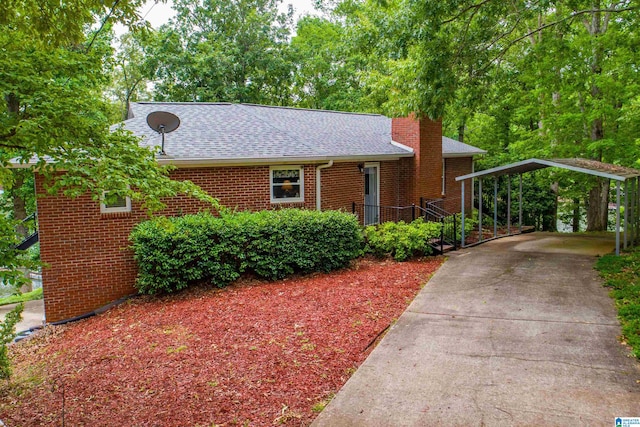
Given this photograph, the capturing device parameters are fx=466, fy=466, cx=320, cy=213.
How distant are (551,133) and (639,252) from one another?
6927 millimetres

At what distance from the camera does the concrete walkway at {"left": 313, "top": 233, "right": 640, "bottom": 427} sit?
4562 mm

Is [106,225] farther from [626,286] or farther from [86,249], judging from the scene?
[626,286]

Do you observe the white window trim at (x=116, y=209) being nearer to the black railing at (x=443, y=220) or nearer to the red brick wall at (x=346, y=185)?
the red brick wall at (x=346, y=185)

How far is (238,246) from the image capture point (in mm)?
9891

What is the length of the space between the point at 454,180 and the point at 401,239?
7.27 meters

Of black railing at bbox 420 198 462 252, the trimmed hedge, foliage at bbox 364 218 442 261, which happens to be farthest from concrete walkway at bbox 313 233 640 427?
black railing at bbox 420 198 462 252

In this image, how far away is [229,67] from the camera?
24.4m

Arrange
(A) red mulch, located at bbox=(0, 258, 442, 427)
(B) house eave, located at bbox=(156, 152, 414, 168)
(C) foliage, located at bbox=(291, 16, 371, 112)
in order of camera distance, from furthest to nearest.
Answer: (C) foliage, located at bbox=(291, 16, 371, 112) → (B) house eave, located at bbox=(156, 152, 414, 168) → (A) red mulch, located at bbox=(0, 258, 442, 427)

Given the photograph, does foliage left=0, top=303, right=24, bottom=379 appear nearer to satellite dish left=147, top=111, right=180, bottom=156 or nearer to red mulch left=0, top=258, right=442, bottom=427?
red mulch left=0, top=258, right=442, bottom=427

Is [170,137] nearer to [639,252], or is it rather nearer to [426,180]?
[426,180]

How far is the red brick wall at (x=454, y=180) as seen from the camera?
18016 mm

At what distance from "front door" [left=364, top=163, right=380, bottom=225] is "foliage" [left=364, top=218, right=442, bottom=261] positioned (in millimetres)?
2535

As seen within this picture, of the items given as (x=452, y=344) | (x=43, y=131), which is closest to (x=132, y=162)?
(x=43, y=131)

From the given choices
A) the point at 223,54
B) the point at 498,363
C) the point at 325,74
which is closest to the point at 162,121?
the point at 498,363
